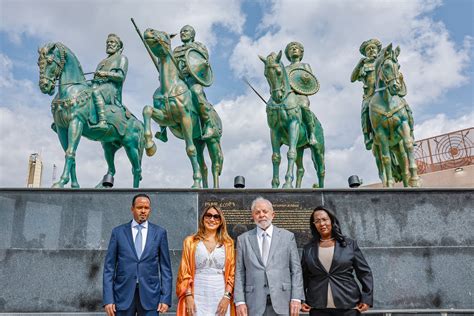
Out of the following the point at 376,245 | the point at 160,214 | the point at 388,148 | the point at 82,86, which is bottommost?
the point at 376,245

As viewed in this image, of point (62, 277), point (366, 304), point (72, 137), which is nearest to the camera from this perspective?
point (366, 304)

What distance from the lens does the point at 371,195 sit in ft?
30.3

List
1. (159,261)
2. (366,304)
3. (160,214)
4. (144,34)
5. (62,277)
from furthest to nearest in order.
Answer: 1. (144,34)
2. (160,214)
3. (62,277)
4. (159,261)
5. (366,304)

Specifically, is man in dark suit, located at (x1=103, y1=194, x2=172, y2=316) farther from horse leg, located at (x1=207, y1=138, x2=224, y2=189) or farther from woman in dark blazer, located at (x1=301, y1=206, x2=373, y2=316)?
horse leg, located at (x1=207, y1=138, x2=224, y2=189)

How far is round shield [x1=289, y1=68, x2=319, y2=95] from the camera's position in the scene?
493 inches

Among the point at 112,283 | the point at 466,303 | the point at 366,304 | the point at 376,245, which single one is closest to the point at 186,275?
the point at 112,283

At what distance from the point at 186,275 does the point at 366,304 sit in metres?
1.76

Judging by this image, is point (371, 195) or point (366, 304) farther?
point (371, 195)

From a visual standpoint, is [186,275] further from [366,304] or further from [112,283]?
[366,304]

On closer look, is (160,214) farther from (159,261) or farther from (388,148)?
(388,148)

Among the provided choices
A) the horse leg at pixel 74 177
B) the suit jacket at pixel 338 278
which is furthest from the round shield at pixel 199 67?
the suit jacket at pixel 338 278

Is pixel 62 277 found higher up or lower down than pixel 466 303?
higher up

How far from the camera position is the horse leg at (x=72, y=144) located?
402 inches

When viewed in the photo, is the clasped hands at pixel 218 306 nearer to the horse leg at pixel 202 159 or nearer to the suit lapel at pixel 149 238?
the suit lapel at pixel 149 238
